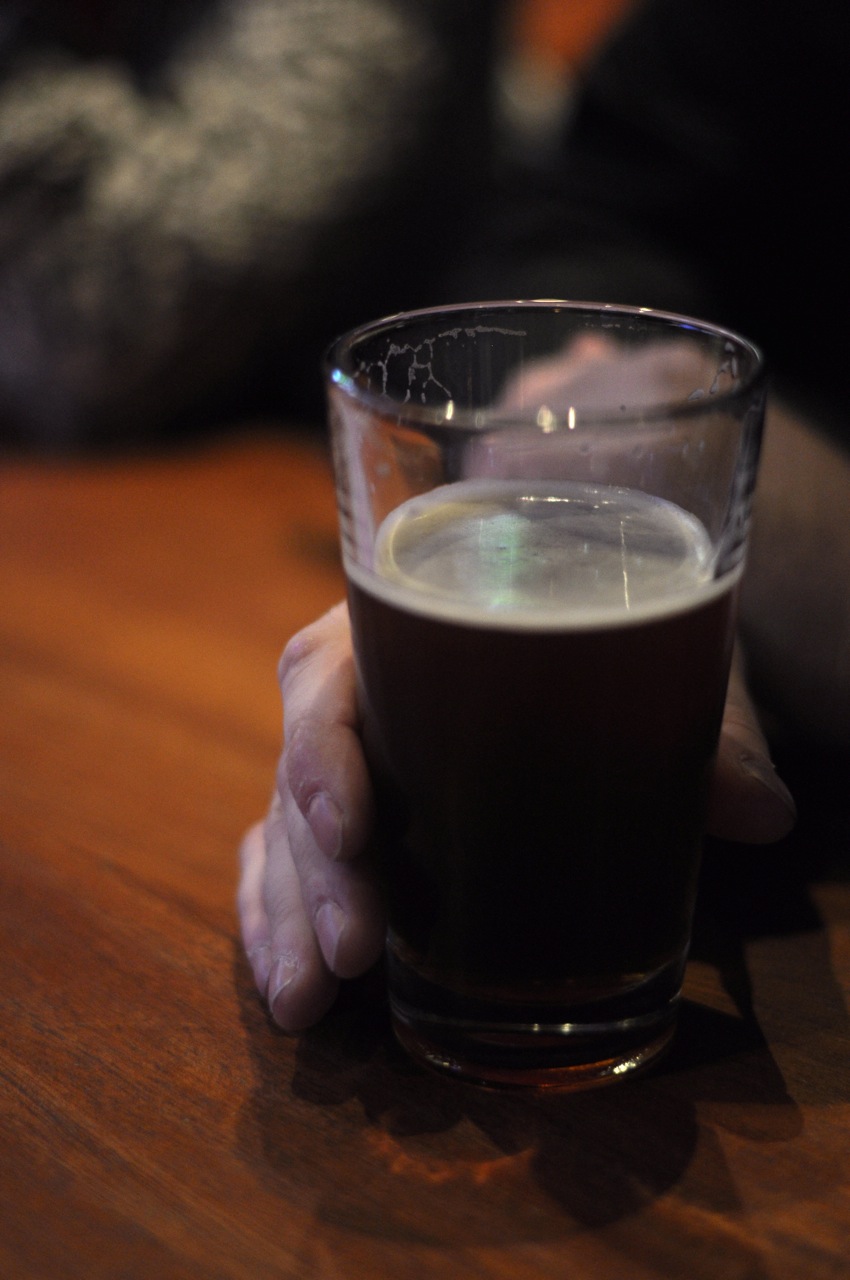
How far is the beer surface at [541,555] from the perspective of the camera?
1.81 ft

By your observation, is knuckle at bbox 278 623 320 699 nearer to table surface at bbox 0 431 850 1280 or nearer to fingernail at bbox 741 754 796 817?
table surface at bbox 0 431 850 1280

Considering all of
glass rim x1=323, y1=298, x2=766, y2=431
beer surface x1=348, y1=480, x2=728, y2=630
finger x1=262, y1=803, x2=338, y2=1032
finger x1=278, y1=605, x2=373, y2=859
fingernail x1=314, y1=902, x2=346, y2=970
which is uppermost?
glass rim x1=323, y1=298, x2=766, y2=431

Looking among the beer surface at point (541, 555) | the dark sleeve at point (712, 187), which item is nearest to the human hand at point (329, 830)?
the beer surface at point (541, 555)

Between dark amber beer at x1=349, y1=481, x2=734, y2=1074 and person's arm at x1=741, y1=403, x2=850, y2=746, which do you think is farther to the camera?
person's arm at x1=741, y1=403, x2=850, y2=746

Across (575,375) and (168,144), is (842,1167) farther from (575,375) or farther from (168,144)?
(168,144)

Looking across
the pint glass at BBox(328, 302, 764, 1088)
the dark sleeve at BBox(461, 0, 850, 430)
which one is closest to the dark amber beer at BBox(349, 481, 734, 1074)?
the pint glass at BBox(328, 302, 764, 1088)

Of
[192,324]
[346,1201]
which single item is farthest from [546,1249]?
[192,324]

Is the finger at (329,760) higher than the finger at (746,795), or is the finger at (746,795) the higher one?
the finger at (329,760)

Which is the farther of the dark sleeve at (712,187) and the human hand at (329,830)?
the dark sleeve at (712,187)

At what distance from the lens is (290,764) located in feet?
2.19

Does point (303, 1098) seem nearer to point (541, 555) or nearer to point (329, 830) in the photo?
point (329, 830)

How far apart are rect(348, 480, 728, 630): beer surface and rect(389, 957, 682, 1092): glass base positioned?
215 mm

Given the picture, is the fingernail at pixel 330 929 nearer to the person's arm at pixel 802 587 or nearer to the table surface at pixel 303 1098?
the table surface at pixel 303 1098

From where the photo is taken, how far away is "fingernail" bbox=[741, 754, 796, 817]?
679mm
